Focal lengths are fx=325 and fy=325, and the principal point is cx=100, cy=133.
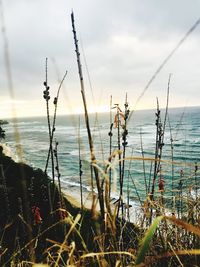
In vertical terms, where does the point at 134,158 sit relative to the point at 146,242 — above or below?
above

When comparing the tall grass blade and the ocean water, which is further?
the ocean water

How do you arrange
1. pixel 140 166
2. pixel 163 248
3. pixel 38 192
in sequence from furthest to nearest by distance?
pixel 140 166, pixel 38 192, pixel 163 248

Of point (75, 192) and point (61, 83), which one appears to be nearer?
point (61, 83)

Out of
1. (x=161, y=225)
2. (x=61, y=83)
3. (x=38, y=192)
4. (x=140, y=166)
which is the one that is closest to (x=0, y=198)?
(x=38, y=192)

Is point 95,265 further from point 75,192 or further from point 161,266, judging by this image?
point 75,192

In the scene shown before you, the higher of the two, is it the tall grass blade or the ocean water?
the tall grass blade

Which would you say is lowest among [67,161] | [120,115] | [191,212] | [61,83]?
[67,161]

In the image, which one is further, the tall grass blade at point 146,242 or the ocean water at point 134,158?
the ocean water at point 134,158

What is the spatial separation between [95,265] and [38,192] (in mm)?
10296

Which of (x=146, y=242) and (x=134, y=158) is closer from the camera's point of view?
(x=146, y=242)

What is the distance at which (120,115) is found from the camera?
75.9 inches

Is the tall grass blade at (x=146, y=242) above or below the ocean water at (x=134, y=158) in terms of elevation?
above

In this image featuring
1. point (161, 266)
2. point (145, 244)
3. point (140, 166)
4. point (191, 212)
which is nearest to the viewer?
point (145, 244)

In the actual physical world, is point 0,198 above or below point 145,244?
below
